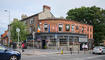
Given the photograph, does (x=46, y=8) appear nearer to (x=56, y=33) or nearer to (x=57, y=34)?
(x=56, y=33)

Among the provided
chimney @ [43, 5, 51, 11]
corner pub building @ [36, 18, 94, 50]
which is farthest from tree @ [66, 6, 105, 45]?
corner pub building @ [36, 18, 94, 50]

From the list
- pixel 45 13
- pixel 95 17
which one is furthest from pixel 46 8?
pixel 95 17

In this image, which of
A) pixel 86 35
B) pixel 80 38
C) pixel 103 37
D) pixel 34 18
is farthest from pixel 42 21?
pixel 103 37

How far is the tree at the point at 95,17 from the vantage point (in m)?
43.9

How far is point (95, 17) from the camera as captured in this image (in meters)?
43.9

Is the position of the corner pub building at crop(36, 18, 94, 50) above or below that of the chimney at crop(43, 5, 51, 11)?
below

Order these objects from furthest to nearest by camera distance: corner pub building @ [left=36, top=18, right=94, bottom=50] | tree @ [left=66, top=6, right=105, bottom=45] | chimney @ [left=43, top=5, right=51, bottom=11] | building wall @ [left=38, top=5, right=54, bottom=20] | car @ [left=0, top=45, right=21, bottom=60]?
tree @ [left=66, top=6, right=105, bottom=45]
chimney @ [left=43, top=5, right=51, bottom=11]
building wall @ [left=38, top=5, right=54, bottom=20]
corner pub building @ [left=36, top=18, right=94, bottom=50]
car @ [left=0, top=45, right=21, bottom=60]

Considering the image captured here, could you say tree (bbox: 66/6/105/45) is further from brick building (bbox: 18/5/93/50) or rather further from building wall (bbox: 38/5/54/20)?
brick building (bbox: 18/5/93/50)

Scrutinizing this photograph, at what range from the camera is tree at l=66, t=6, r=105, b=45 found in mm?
43938

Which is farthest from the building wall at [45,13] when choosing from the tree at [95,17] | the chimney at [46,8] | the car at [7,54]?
the car at [7,54]

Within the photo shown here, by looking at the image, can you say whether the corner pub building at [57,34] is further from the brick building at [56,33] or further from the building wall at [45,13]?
the building wall at [45,13]

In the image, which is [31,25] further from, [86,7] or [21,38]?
[86,7]

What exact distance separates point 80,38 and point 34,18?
1371 centimetres

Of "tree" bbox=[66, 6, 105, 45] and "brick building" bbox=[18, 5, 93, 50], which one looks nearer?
"brick building" bbox=[18, 5, 93, 50]
